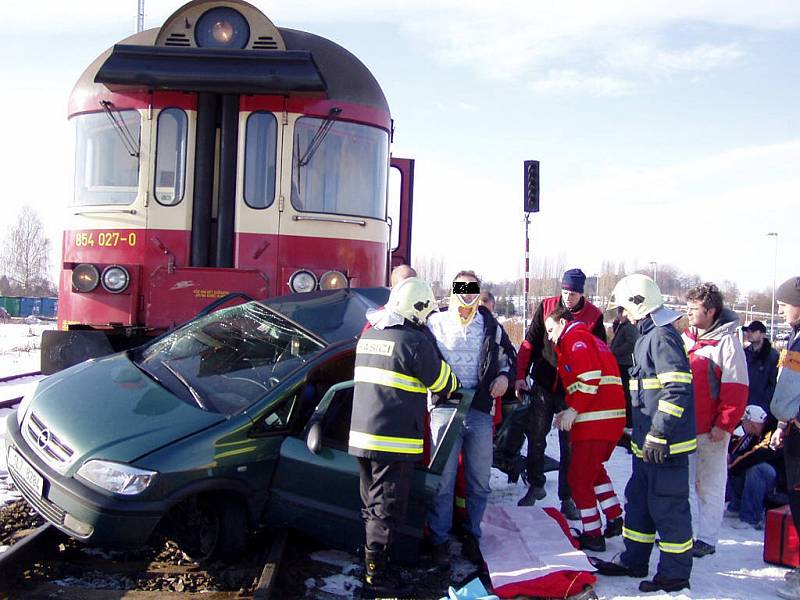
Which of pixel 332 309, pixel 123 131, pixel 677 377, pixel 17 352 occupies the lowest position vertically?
pixel 17 352

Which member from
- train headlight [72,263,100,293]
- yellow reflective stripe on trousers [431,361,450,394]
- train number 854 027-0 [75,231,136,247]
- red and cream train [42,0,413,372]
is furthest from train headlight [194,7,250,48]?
yellow reflective stripe on trousers [431,361,450,394]

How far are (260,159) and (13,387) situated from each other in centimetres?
666

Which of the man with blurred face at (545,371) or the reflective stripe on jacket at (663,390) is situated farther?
the man with blurred face at (545,371)

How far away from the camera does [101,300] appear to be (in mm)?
6883

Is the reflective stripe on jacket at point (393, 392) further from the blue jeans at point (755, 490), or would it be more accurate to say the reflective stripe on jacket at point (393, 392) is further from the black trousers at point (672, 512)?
the blue jeans at point (755, 490)

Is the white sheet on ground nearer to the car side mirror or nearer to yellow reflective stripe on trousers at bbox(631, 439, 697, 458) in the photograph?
yellow reflective stripe on trousers at bbox(631, 439, 697, 458)

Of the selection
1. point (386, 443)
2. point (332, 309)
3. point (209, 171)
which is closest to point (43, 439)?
point (386, 443)

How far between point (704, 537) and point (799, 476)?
3.11 ft

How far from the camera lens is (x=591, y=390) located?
5.01m

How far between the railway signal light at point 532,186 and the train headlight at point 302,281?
4427 millimetres

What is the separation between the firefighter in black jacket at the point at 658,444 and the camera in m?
4.23

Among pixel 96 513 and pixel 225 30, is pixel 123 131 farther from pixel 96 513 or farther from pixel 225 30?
pixel 96 513

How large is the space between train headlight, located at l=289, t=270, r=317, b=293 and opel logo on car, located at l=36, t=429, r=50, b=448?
3153 millimetres

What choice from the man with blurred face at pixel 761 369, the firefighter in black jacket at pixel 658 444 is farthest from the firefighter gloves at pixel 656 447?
the man with blurred face at pixel 761 369
